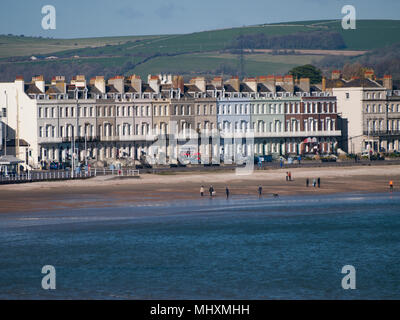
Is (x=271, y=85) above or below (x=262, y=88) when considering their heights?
above

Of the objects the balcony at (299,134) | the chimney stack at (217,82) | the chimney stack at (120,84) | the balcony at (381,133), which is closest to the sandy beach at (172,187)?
the balcony at (299,134)

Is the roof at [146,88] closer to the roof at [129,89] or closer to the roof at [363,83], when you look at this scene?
the roof at [129,89]

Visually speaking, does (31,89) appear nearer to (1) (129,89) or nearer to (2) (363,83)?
(1) (129,89)

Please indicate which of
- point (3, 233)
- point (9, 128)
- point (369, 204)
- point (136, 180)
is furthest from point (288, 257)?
point (9, 128)

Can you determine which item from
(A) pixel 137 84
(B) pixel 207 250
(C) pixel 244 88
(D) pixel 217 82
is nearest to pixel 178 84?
(A) pixel 137 84

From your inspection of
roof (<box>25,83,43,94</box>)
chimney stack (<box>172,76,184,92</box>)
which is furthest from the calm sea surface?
chimney stack (<box>172,76,184,92</box>)

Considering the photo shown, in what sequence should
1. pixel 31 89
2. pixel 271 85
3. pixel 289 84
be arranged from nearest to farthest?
pixel 31 89 → pixel 271 85 → pixel 289 84

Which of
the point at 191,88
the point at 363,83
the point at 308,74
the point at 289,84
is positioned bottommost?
the point at 191,88

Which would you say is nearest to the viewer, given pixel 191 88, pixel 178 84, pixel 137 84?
pixel 137 84
